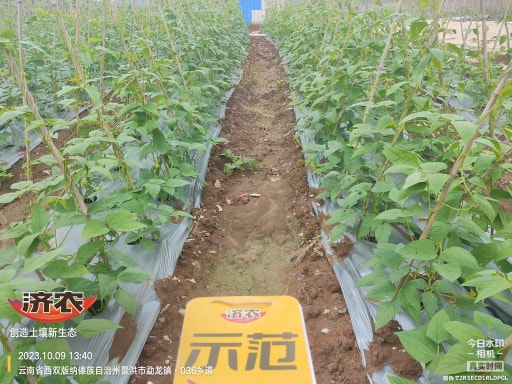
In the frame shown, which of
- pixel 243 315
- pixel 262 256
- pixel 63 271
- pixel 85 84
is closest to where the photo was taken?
pixel 63 271

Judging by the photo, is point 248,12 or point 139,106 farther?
point 248,12

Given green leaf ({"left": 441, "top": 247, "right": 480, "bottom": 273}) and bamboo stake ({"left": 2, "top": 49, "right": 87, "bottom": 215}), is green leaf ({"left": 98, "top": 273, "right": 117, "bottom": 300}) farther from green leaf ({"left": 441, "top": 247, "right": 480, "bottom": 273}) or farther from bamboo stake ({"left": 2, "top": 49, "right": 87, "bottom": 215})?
green leaf ({"left": 441, "top": 247, "right": 480, "bottom": 273})

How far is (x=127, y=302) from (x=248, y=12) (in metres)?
29.0

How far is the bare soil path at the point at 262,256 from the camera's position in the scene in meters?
1.94

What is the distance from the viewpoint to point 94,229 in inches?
57.7

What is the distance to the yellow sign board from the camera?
69.1 inches

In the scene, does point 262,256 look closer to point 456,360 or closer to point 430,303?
point 430,303

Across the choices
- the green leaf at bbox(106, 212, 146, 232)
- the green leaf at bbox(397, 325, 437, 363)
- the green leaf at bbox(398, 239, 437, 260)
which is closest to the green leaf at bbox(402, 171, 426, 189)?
the green leaf at bbox(398, 239, 437, 260)

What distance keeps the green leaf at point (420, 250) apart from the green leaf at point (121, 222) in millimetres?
1072

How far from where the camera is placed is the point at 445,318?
137cm

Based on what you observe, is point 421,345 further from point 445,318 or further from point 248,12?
point 248,12

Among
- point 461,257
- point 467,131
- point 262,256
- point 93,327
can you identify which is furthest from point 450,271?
point 262,256

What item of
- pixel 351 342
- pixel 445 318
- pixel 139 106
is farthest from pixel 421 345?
pixel 139 106

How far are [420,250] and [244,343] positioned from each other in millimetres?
1012
